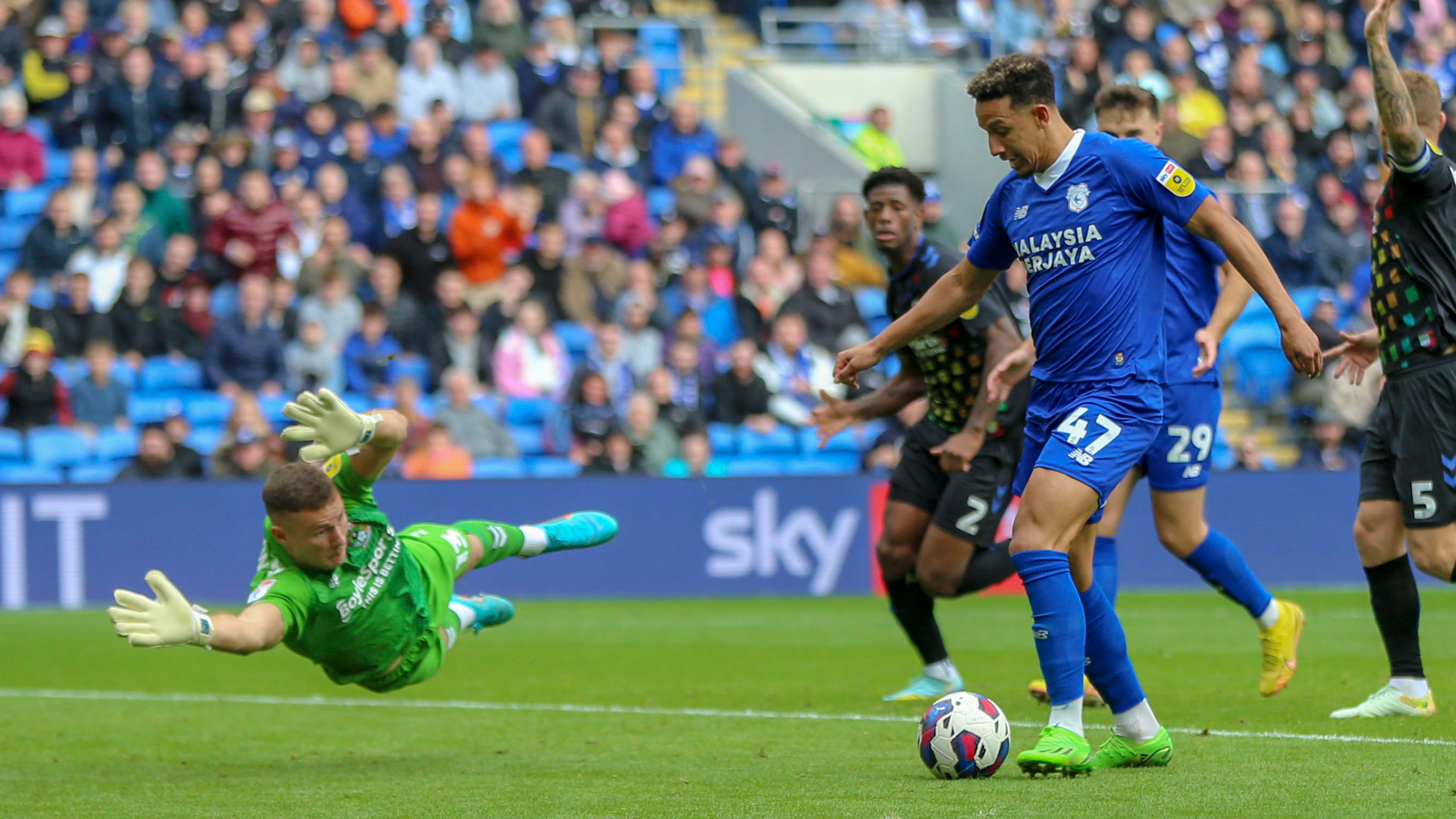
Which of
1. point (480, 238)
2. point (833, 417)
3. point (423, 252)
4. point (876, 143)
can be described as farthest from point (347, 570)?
point (876, 143)

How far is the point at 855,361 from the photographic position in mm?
6320

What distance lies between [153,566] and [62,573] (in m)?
0.76

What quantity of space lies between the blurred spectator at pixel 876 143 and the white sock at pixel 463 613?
13830mm

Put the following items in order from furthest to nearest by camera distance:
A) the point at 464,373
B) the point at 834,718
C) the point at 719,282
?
the point at 719,282 < the point at 464,373 < the point at 834,718

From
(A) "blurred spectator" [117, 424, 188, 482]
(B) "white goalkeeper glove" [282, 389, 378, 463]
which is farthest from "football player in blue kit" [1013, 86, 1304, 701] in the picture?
(A) "blurred spectator" [117, 424, 188, 482]

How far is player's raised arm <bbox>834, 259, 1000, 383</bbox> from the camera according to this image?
6426 millimetres

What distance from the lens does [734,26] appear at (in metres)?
24.5

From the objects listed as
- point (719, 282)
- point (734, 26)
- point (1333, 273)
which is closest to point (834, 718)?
point (719, 282)

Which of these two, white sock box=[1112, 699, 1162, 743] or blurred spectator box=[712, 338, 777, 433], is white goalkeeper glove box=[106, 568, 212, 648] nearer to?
white sock box=[1112, 699, 1162, 743]

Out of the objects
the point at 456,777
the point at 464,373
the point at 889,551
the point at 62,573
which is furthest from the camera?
the point at 464,373

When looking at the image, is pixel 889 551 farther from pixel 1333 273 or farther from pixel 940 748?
pixel 1333 273

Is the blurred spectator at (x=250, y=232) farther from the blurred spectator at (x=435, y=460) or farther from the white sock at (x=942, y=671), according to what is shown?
the white sock at (x=942, y=671)

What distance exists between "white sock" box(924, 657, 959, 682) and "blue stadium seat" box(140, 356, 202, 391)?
10161 millimetres

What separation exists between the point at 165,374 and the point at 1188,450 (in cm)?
1161
